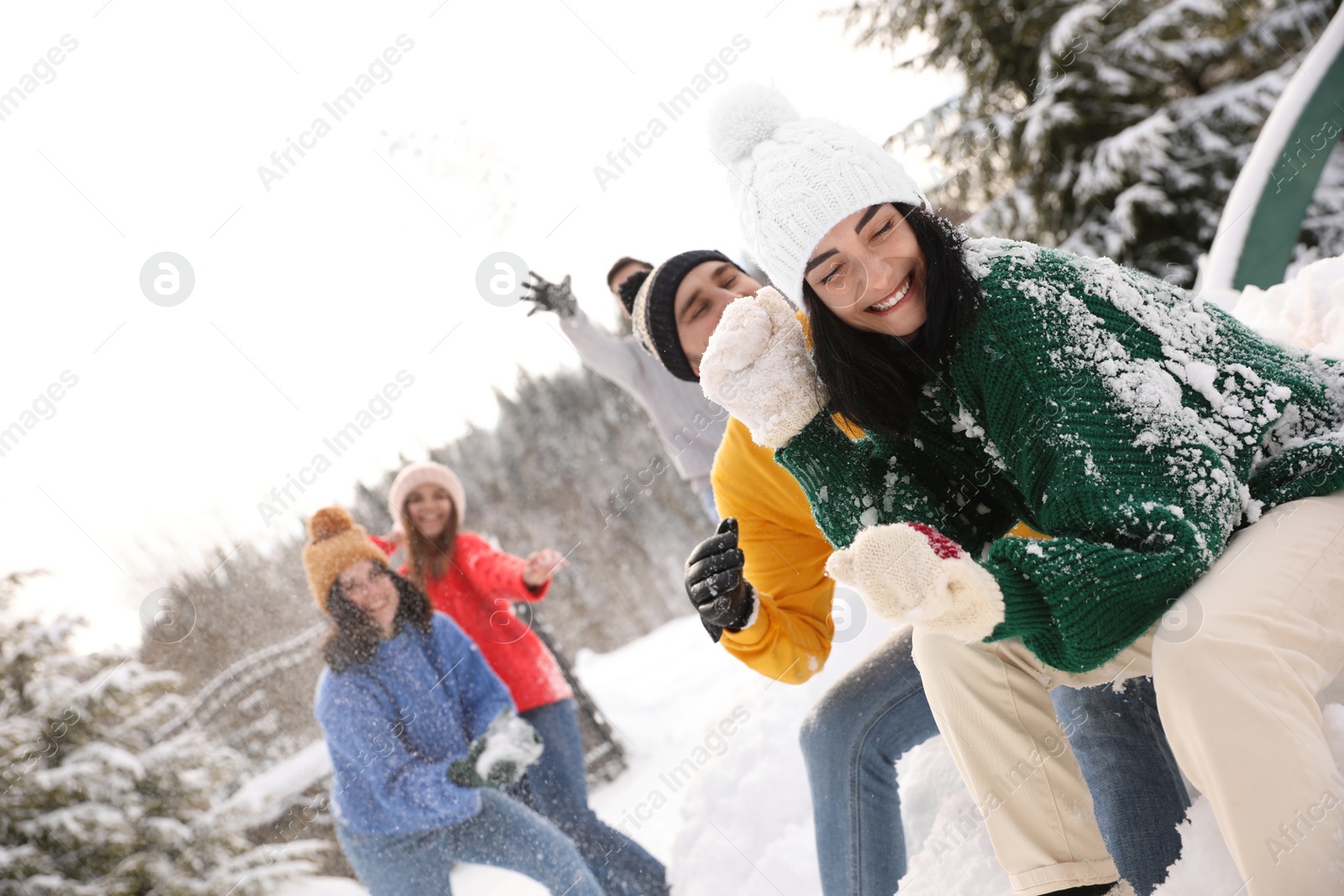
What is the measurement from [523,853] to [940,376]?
6.17 feet

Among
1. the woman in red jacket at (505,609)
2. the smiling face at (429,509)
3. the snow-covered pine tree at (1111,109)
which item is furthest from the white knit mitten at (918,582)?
the snow-covered pine tree at (1111,109)

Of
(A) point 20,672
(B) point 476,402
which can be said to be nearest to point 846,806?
(A) point 20,672

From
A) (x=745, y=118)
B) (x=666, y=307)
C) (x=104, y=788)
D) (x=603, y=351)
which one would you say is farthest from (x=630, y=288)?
(x=104, y=788)

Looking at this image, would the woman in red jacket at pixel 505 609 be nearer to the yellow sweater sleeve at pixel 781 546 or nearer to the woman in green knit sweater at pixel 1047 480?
the yellow sweater sleeve at pixel 781 546

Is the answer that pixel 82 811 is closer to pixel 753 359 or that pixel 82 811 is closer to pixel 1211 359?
pixel 753 359

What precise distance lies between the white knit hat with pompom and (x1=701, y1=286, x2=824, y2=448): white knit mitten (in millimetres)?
82

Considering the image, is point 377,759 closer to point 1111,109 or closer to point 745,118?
point 745,118

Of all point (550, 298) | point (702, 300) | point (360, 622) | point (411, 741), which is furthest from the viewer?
point (550, 298)

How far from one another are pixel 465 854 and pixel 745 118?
7.02ft

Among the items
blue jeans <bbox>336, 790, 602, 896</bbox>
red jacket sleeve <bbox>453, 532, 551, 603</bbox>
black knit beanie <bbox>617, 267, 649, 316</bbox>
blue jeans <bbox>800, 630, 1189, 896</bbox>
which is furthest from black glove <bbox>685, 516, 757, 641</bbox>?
red jacket sleeve <bbox>453, 532, 551, 603</bbox>

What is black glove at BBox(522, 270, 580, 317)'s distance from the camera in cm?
294

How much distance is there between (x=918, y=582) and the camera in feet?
2.88

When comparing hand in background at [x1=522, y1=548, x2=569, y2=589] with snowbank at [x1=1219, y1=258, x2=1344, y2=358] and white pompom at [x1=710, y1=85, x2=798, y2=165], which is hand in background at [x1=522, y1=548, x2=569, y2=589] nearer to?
white pompom at [x1=710, y1=85, x2=798, y2=165]

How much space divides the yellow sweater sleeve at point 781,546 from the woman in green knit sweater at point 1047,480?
0.28 meters
